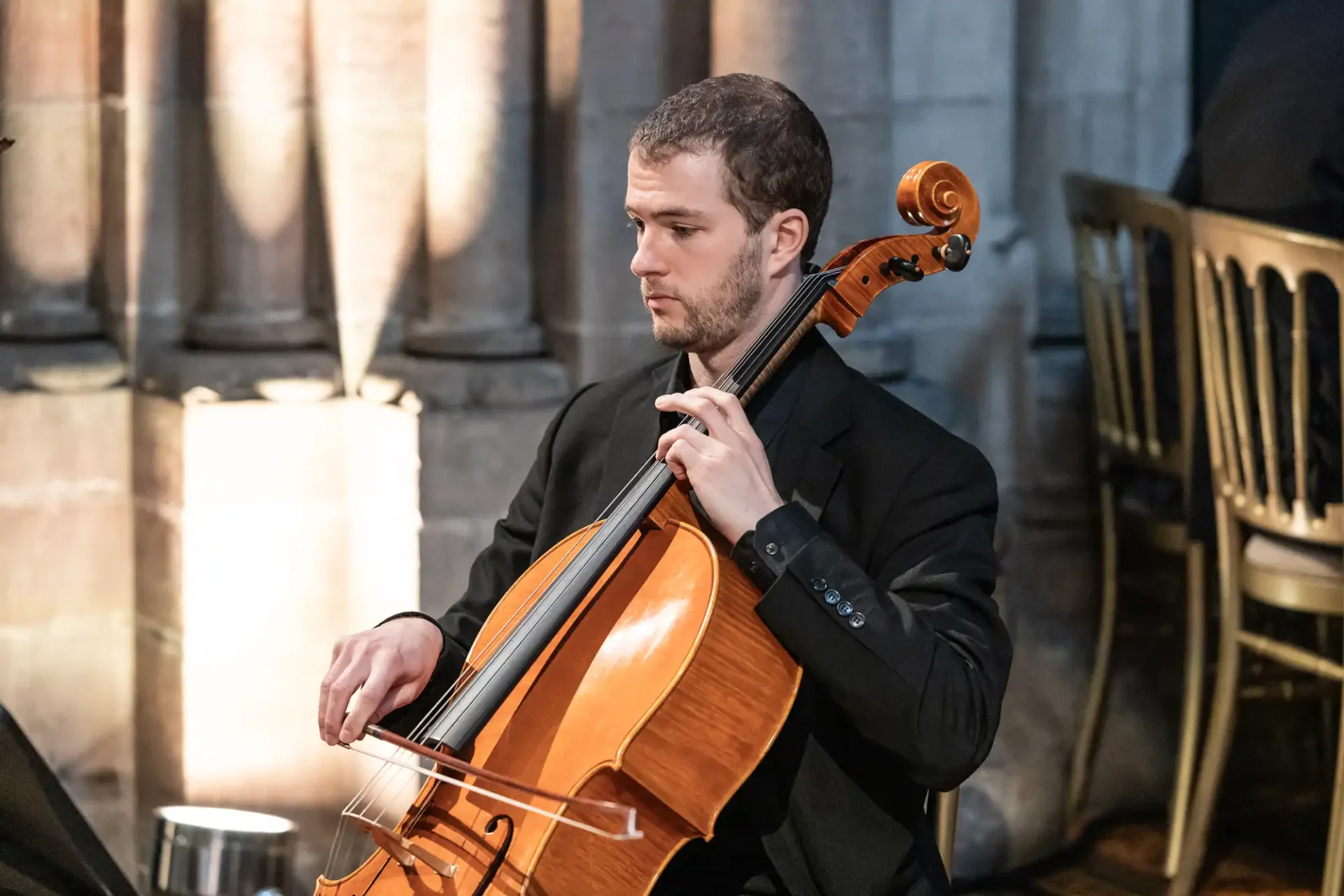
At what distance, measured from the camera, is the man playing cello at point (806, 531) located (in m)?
1.65

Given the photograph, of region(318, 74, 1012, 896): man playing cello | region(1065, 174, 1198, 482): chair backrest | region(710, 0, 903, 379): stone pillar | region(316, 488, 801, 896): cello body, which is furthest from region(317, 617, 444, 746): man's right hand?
region(1065, 174, 1198, 482): chair backrest

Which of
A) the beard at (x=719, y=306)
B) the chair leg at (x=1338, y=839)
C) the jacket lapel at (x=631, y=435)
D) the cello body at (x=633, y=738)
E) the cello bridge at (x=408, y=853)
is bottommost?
the chair leg at (x=1338, y=839)

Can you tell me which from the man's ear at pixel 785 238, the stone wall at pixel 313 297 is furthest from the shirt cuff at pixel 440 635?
the stone wall at pixel 313 297

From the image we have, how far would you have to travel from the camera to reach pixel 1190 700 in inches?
130

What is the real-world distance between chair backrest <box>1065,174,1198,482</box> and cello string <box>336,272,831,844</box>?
61.1 inches

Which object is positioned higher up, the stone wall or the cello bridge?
the stone wall

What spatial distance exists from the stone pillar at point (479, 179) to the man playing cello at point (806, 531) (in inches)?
49.9

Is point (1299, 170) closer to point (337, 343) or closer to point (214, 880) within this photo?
point (337, 343)

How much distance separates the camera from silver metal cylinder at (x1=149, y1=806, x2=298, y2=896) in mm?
2410

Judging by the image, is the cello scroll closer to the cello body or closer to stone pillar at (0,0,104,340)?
the cello body

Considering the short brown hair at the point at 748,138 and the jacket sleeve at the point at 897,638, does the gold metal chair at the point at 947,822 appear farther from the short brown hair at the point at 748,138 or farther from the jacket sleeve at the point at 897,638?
the short brown hair at the point at 748,138

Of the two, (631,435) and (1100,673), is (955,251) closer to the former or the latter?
(631,435)

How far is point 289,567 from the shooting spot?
10.4 ft

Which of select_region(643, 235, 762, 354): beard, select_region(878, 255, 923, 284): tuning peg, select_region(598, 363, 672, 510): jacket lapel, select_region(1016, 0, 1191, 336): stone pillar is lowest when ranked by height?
select_region(598, 363, 672, 510): jacket lapel
